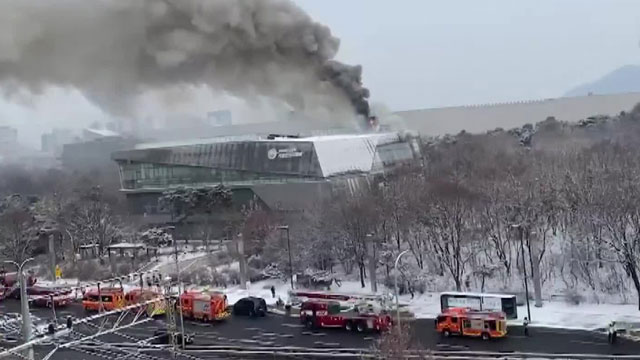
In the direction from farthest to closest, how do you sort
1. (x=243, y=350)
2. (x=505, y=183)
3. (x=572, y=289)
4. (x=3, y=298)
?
(x=3, y=298) → (x=505, y=183) → (x=572, y=289) → (x=243, y=350)

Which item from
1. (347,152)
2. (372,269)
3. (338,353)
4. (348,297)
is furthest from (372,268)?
(347,152)

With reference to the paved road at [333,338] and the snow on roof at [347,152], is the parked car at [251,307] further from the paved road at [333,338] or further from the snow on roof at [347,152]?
the snow on roof at [347,152]

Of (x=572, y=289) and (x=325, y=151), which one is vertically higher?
(x=325, y=151)

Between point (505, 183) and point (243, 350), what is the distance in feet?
42.1

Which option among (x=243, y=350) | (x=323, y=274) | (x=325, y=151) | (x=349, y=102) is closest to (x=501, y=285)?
(x=323, y=274)

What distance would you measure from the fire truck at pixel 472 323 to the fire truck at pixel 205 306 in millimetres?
6840

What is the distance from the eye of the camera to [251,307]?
22.4 metres

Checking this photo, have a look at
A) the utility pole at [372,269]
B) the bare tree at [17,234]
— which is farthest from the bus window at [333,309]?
the bare tree at [17,234]

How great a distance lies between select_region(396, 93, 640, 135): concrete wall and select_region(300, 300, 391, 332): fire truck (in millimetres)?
49276

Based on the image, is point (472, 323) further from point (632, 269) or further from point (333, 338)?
point (632, 269)

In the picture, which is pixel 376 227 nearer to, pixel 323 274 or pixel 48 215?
pixel 323 274

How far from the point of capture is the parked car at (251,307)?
2241cm

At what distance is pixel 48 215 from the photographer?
3956 cm

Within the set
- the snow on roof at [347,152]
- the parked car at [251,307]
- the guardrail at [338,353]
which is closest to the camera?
the guardrail at [338,353]
